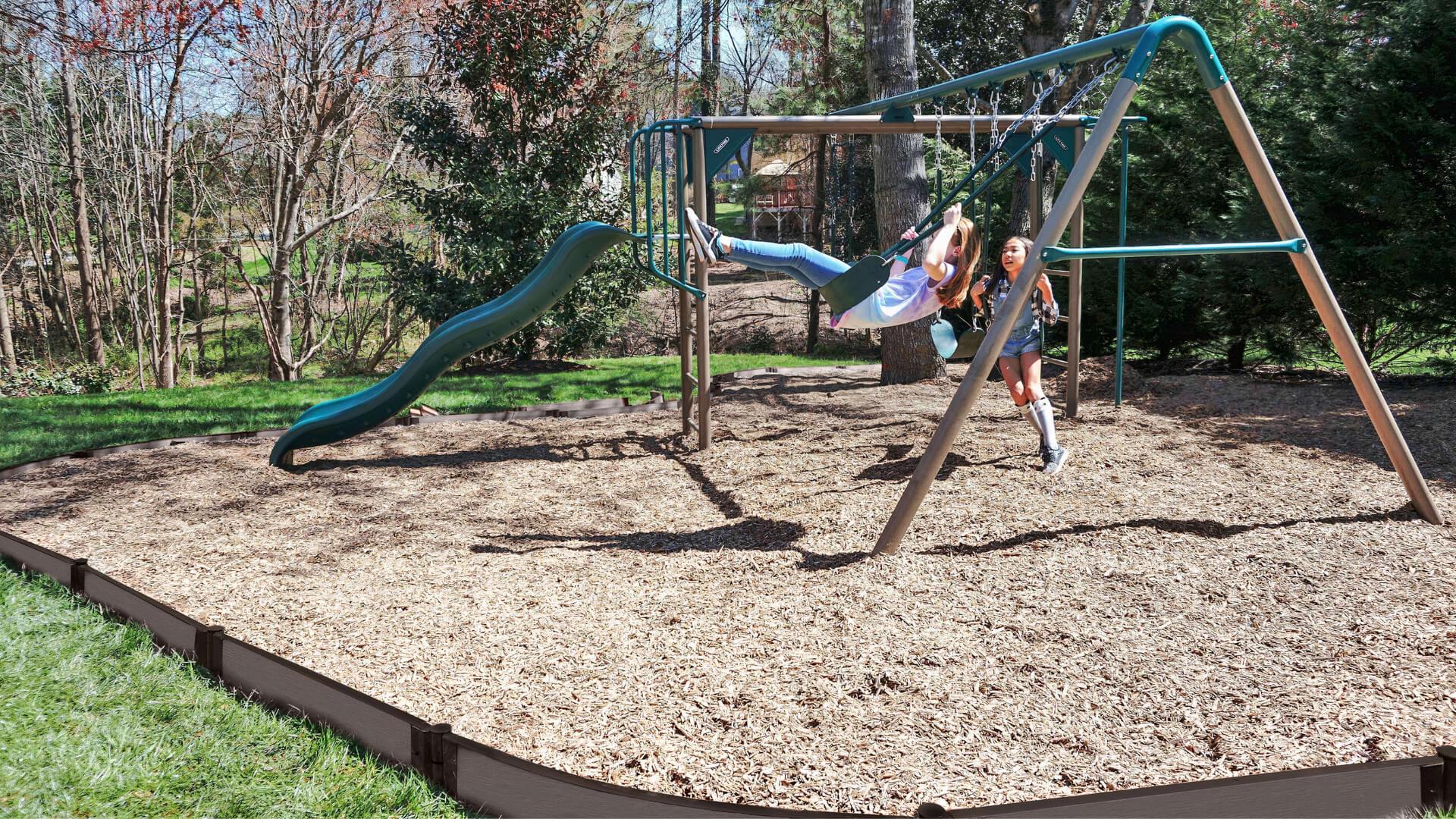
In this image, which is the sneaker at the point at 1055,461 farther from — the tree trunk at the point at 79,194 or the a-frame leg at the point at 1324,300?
the tree trunk at the point at 79,194

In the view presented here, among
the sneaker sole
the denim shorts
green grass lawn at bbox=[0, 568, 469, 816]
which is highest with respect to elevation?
the denim shorts

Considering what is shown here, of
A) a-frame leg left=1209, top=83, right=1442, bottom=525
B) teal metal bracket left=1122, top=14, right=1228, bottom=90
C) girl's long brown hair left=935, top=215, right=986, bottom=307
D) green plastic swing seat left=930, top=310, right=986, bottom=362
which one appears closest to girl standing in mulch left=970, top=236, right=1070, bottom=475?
green plastic swing seat left=930, top=310, right=986, bottom=362

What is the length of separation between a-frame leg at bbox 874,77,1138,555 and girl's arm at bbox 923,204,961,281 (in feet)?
3.26

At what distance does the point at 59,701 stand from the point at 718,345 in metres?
13.4

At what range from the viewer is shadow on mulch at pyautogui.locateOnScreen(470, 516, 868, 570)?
4.70m

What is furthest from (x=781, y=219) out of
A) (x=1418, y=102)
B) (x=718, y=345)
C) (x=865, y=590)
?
(x=865, y=590)

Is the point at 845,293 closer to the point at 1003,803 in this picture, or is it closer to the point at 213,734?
the point at 1003,803

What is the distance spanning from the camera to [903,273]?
17.9 ft

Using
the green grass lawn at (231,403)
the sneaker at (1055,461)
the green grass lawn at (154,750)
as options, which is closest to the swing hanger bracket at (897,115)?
the sneaker at (1055,461)

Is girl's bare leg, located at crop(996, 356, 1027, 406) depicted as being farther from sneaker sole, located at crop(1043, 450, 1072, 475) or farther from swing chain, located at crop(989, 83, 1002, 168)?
swing chain, located at crop(989, 83, 1002, 168)

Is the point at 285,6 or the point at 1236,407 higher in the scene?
the point at 285,6

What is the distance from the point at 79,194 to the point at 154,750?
12103 millimetres

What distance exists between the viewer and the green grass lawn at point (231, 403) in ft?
25.0

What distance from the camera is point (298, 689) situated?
3045 millimetres
